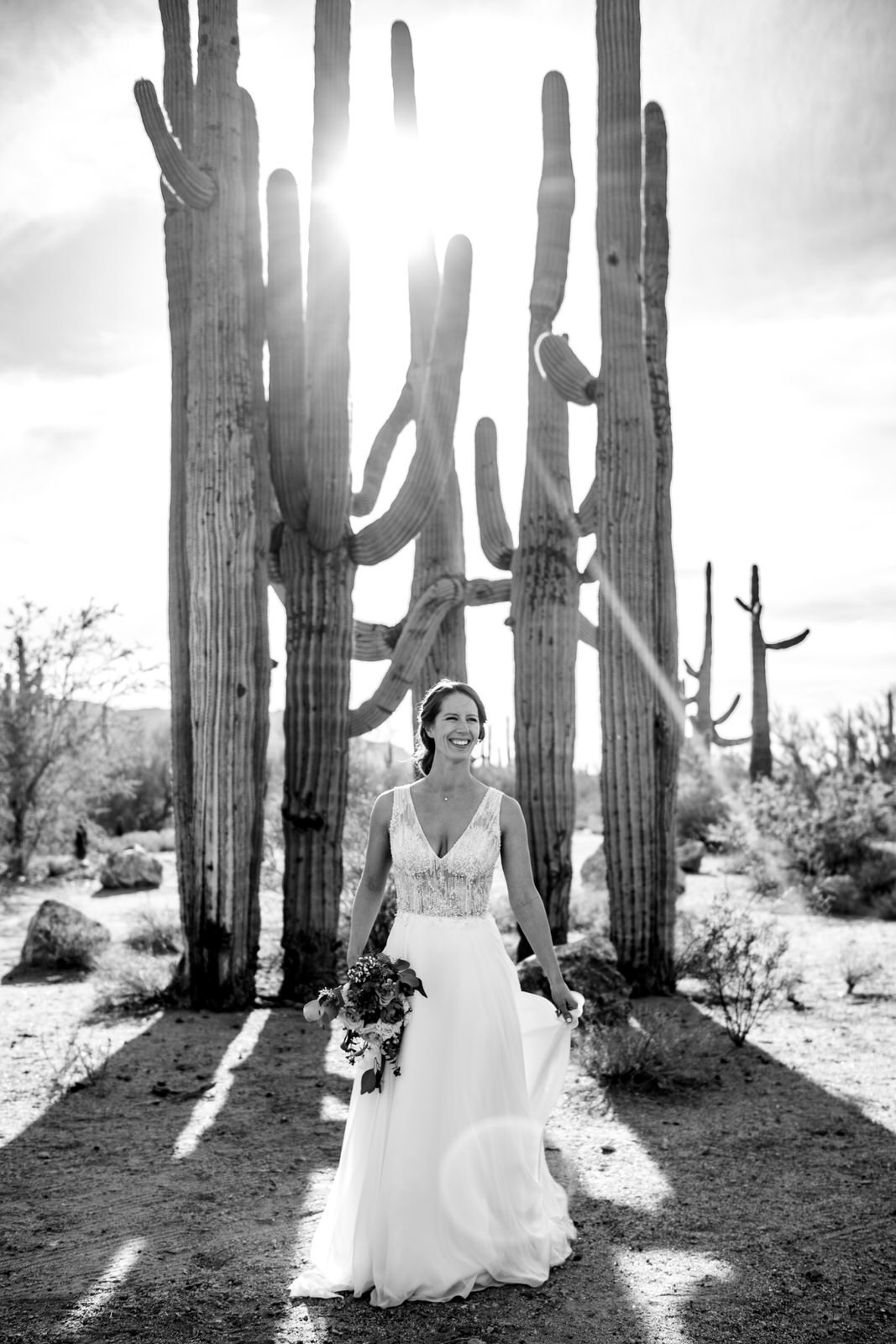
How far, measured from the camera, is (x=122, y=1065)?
6797 mm

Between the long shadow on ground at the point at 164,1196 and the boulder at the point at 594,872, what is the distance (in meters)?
8.53

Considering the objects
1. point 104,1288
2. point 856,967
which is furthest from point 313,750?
point 104,1288

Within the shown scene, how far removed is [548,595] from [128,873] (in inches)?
379

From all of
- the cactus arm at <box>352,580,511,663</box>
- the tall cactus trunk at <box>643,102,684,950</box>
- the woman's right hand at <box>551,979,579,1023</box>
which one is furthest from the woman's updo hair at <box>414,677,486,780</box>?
the cactus arm at <box>352,580,511,663</box>

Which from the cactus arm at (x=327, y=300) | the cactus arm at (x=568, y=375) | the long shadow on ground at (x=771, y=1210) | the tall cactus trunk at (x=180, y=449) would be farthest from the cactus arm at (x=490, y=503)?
the long shadow on ground at (x=771, y=1210)

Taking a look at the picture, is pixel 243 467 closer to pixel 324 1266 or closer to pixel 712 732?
pixel 324 1266

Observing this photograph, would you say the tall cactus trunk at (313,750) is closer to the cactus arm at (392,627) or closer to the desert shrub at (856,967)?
the cactus arm at (392,627)

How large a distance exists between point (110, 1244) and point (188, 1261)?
1.24 ft

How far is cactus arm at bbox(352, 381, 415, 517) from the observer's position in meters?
10.3

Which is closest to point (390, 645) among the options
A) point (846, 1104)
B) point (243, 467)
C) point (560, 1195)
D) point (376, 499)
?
point (376, 499)

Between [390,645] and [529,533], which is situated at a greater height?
[529,533]

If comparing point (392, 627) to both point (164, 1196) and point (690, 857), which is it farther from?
point (690, 857)

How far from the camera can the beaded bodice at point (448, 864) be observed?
388 cm

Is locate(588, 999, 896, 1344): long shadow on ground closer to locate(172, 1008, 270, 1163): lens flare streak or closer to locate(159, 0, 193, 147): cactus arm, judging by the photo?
locate(172, 1008, 270, 1163): lens flare streak
